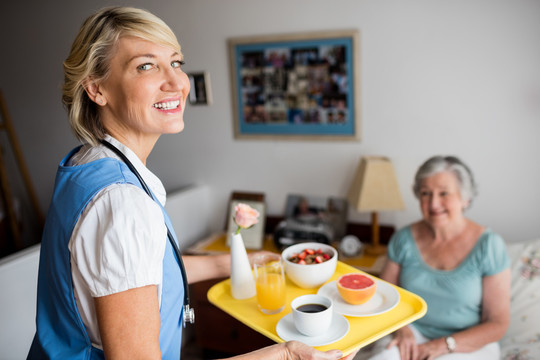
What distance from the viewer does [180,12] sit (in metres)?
2.73

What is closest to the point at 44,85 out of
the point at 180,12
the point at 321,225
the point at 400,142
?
the point at 180,12

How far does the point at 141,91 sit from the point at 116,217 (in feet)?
1.04

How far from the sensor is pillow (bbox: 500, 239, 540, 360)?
1.74 meters

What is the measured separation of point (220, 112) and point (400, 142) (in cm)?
108

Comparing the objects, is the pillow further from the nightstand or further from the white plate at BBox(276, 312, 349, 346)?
the white plate at BBox(276, 312, 349, 346)

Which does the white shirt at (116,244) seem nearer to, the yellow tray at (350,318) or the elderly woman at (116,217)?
the elderly woman at (116,217)

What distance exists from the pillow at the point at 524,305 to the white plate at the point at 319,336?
920 millimetres

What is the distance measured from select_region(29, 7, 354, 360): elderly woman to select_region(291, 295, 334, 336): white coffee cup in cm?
10

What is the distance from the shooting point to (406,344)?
65.2 inches

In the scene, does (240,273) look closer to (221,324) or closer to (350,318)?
(350,318)

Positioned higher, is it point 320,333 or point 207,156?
point 207,156

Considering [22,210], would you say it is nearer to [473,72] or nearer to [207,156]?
[207,156]

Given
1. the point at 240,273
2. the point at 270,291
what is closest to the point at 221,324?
the point at 240,273

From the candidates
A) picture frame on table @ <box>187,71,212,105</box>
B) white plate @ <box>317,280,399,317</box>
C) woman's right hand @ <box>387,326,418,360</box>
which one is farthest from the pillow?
picture frame on table @ <box>187,71,212,105</box>
